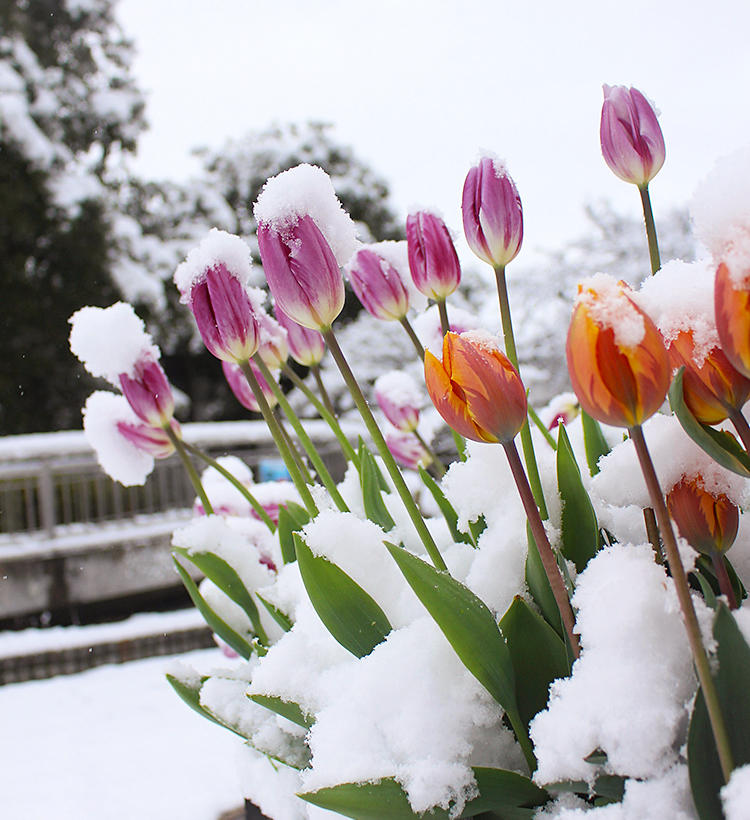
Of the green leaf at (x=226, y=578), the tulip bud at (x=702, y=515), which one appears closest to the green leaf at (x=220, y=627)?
the green leaf at (x=226, y=578)

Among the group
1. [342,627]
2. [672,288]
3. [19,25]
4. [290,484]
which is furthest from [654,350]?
[19,25]

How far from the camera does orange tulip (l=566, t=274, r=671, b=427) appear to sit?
0.26 m

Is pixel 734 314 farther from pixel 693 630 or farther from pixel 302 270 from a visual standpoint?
pixel 302 270

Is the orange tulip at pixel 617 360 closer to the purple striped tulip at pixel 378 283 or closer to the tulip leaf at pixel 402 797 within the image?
the tulip leaf at pixel 402 797

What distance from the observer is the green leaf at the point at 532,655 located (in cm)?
34

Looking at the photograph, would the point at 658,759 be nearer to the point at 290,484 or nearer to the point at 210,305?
the point at 210,305

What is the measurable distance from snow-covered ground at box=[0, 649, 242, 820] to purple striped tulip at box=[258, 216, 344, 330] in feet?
1.02

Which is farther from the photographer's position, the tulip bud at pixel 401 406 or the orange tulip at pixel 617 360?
the tulip bud at pixel 401 406

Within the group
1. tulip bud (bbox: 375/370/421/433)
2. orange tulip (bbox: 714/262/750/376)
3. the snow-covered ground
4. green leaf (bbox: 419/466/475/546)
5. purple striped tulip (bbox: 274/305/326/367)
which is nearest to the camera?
orange tulip (bbox: 714/262/750/376)

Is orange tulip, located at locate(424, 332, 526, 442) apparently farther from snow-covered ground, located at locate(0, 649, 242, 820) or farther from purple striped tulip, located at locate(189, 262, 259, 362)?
snow-covered ground, located at locate(0, 649, 242, 820)

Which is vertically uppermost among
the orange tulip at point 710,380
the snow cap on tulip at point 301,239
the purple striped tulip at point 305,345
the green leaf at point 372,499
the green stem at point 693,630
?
the purple striped tulip at point 305,345

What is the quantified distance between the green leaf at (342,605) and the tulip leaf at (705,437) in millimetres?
179

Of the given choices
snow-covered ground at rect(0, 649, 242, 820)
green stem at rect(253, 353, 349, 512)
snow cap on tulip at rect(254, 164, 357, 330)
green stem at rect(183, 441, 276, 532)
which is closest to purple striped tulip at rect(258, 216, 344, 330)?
snow cap on tulip at rect(254, 164, 357, 330)

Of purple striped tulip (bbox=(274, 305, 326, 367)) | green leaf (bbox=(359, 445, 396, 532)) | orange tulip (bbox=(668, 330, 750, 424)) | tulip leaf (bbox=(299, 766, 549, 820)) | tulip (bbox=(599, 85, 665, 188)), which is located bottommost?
tulip leaf (bbox=(299, 766, 549, 820))
